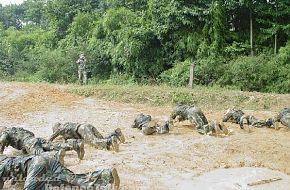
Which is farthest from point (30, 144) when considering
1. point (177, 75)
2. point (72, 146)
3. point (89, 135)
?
point (177, 75)

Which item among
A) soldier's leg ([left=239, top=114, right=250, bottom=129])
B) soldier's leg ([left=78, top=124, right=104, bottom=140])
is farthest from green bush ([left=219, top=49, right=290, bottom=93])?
soldier's leg ([left=78, top=124, right=104, bottom=140])

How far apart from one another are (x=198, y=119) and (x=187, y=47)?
10.3 metres

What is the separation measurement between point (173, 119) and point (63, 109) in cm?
384

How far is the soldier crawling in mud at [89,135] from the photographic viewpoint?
8.31m

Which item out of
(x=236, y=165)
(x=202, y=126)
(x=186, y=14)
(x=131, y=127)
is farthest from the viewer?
(x=186, y=14)

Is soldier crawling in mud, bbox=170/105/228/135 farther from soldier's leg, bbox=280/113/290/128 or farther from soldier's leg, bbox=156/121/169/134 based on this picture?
soldier's leg, bbox=280/113/290/128

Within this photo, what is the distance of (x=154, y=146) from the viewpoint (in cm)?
905

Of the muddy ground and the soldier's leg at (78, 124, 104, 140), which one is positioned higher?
the soldier's leg at (78, 124, 104, 140)

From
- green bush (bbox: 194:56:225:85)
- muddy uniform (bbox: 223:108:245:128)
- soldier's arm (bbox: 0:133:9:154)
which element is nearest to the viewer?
soldier's arm (bbox: 0:133:9:154)

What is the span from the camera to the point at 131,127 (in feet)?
36.8

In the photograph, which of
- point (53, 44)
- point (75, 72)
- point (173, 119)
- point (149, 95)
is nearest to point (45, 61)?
point (75, 72)

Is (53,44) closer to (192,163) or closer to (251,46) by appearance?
(251,46)

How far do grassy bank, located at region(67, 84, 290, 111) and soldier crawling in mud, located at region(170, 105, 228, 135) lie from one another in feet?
9.58

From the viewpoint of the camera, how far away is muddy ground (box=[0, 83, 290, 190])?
7.17 m
